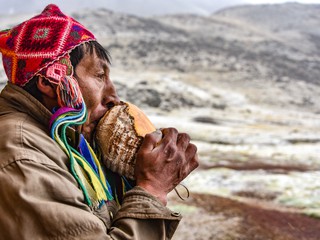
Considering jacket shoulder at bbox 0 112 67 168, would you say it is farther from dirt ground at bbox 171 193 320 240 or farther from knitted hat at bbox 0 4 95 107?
dirt ground at bbox 171 193 320 240

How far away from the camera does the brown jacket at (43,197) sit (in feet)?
5.43

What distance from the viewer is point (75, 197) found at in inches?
70.6

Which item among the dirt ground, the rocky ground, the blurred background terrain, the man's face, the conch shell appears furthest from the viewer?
the blurred background terrain

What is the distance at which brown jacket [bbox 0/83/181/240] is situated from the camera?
1.65m

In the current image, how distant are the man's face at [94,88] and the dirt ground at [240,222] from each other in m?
5.62

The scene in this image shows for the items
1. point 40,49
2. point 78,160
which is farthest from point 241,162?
point 40,49

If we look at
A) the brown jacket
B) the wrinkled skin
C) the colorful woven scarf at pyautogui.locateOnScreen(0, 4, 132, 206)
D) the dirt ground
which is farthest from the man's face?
the dirt ground

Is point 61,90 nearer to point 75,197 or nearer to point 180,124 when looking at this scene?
point 75,197

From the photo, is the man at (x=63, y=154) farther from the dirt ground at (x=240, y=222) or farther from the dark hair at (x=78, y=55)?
the dirt ground at (x=240, y=222)

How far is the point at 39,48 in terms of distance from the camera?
212 cm

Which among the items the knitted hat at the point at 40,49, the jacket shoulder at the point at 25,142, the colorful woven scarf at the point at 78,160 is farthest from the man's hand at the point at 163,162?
the knitted hat at the point at 40,49

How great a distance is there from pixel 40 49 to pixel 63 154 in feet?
1.84

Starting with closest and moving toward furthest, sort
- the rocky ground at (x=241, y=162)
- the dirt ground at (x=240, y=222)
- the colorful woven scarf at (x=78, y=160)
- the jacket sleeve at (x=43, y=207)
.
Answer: the jacket sleeve at (x=43, y=207)
the colorful woven scarf at (x=78, y=160)
the dirt ground at (x=240, y=222)
the rocky ground at (x=241, y=162)

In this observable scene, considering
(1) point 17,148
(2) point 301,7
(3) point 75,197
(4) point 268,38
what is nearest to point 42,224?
(3) point 75,197
